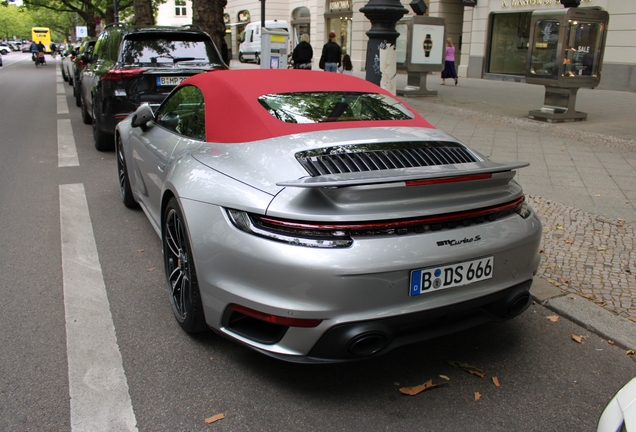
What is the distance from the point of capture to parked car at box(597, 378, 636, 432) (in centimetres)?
163

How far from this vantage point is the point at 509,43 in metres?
22.0

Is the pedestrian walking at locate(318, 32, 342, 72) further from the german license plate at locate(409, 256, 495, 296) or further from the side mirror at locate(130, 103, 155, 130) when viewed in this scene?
the german license plate at locate(409, 256, 495, 296)

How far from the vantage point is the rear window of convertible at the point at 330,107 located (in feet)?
11.3

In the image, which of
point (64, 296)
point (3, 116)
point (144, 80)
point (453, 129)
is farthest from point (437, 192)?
point (3, 116)

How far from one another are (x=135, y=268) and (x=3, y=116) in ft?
34.9

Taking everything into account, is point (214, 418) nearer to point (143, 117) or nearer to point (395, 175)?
point (395, 175)

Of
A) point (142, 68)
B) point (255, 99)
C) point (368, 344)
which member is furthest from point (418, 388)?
point (142, 68)

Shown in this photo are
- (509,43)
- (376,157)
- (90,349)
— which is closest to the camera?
(376,157)

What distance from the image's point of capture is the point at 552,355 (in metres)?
3.23

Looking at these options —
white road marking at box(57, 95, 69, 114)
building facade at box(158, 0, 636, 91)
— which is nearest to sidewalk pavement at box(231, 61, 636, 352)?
building facade at box(158, 0, 636, 91)

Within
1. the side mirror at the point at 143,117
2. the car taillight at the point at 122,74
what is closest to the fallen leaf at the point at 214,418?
the side mirror at the point at 143,117

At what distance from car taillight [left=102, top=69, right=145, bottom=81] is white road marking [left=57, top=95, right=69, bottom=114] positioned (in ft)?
20.6

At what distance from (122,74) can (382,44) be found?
362 cm

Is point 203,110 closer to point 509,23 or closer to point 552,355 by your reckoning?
point 552,355
